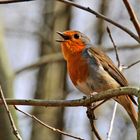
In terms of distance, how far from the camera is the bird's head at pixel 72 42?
17.6ft

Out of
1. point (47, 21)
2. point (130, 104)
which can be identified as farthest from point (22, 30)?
point (130, 104)

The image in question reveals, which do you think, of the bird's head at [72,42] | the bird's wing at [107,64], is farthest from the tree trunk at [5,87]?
the bird's wing at [107,64]

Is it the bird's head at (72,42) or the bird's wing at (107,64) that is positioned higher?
the bird's head at (72,42)

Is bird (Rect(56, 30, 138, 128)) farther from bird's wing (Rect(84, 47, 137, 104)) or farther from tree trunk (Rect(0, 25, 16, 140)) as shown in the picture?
tree trunk (Rect(0, 25, 16, 140))

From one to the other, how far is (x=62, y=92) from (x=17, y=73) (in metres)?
1.38

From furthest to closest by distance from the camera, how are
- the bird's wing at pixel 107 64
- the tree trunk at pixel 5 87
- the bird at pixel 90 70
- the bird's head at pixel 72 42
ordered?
1. the tree trunk at pixel 5 87
2. the bird's head at pixel 72 42
3. the bird's wing at pixel 107 64
4. the bird at pixel 90 70

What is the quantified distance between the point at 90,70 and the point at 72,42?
48 centimetres

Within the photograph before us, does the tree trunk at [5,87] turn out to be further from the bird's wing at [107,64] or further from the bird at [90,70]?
the bird's wing at [107,64]

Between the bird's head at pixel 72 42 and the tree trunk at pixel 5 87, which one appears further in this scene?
the tree trunk at pixel 5 87

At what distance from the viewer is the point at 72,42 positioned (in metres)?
5.45

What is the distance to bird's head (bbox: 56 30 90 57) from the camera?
5351mm

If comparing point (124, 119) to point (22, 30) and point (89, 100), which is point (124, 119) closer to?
point (22, 30)

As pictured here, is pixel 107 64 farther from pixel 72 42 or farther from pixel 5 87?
pixel 5 87

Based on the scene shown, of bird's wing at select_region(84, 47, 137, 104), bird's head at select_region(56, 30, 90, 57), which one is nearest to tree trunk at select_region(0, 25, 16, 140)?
bird's head at select_region(56, 30, 90, 57)
